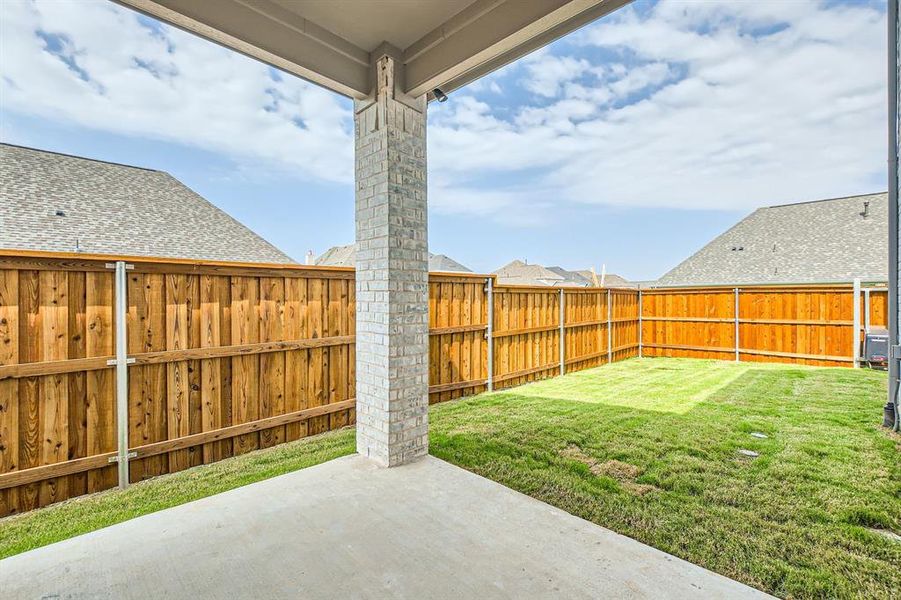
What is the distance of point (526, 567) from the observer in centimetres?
193

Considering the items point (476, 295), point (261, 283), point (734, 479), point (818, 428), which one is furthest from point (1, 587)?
point (818, 428)

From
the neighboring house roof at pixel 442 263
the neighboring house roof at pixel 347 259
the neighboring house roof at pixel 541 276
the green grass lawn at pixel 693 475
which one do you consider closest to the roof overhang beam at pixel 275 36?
the green grass lawn at pixel 693 475

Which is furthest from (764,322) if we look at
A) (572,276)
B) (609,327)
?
(572,276)

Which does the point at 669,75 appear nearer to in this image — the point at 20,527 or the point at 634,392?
the point at 634,392

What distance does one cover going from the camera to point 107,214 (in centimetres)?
786

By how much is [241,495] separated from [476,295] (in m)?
3.82

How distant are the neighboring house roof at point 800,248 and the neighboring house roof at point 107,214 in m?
14.2

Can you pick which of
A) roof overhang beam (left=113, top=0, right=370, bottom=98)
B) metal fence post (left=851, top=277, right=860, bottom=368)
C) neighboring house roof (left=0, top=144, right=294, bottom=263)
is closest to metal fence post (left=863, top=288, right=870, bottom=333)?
metal fence post (left=851, top=277, right=860, bottom=368)

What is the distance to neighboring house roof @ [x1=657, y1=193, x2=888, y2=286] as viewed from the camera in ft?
38.4

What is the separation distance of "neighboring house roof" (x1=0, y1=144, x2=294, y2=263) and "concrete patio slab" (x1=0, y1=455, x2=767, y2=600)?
7086mm

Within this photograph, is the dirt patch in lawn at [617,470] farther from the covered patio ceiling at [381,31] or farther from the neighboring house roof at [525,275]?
the neighboring house roof at [525,275]

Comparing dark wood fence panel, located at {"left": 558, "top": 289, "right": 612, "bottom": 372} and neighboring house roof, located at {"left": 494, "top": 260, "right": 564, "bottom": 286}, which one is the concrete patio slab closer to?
dark wood fence panel, located at {"left": 558, "top": 289, "right": 612, "bottom": 372}

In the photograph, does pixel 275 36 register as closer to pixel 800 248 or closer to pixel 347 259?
pixel 347 259

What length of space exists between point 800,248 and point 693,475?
14009 mm
